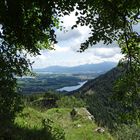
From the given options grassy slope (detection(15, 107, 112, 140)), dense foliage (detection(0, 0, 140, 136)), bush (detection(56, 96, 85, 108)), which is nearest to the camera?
dense foliage (detection(0, 0, 140, 136))

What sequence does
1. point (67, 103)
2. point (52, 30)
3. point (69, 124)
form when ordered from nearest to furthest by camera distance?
point (52, 30), point (69, 124), point (67, 103)

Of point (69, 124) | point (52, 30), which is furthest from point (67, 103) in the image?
point (52, 30)

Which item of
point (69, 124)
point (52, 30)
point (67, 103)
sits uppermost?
point (52, 30)

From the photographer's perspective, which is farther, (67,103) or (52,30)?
(67,103)

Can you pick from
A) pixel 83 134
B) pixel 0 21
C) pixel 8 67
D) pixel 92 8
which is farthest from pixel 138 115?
pixel 83 134

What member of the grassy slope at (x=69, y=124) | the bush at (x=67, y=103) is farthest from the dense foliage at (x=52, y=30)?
the bush at (x=67, y=103)

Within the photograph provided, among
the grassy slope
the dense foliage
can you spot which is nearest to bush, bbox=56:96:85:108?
the grassy slope

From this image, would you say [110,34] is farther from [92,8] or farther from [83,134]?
[83,134]

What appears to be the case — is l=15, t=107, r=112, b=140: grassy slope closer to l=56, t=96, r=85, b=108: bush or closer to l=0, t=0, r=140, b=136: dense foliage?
l=0, t=0, r=140, b=136: dense foliage

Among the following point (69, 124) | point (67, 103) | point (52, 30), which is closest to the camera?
point (52, 30)

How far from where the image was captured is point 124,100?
14.5 metres

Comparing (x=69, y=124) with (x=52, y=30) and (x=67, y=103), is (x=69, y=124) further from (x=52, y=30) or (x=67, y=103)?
(x=67, y=103)

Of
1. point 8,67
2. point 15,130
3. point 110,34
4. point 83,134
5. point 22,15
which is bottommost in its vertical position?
point 83,134

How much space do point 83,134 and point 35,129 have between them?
5.94 m
